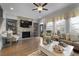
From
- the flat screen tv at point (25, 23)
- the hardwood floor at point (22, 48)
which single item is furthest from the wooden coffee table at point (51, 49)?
the flat screen tv at point (25, 23)

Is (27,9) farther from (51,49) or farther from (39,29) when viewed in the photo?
(51,49)

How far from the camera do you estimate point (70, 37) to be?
2.29m

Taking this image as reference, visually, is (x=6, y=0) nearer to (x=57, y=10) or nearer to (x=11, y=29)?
(x=11, y=29)

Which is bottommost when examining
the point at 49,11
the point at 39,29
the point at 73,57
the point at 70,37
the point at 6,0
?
the point at 73,57

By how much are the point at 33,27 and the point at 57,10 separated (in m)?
0.67

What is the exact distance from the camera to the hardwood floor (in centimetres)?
225

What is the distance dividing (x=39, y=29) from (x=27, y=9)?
53cm

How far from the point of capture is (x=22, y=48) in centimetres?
230

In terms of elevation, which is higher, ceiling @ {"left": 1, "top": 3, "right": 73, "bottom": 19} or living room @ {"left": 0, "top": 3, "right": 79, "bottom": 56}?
ceiling @ {"left": 1, "top": 3, "right": 73, "bottom": 19}

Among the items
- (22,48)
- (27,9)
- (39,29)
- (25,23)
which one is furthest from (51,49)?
(27,9)

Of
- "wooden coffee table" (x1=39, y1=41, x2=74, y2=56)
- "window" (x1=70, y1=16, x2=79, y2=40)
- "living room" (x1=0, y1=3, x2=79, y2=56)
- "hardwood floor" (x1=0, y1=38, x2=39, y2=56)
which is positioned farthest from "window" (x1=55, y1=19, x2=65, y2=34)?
"hardwood floor" (x1=0, y1=38, x2=39, y2=56)

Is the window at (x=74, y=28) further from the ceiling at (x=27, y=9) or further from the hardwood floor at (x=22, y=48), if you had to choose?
the hardwood floor at (x=22, y=48)

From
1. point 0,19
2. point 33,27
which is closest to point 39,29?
point 33,27

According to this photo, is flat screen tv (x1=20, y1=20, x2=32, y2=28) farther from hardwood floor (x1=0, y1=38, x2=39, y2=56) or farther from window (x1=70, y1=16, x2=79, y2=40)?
window (x1=70, y1=16, x2=79, y2=40)
